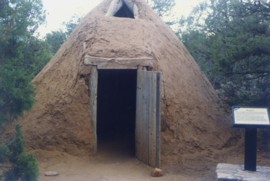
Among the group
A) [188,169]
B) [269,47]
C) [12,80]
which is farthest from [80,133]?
[269,47]

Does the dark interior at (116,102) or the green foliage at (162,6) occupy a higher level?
the green foliage at (162,6)

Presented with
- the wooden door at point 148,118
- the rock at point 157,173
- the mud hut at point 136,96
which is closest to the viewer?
the rock at point 157,173

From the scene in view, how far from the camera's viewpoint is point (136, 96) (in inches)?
355

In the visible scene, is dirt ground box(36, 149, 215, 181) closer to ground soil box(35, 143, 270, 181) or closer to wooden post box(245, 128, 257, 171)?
ground soil box(35, 143, 270, 181)

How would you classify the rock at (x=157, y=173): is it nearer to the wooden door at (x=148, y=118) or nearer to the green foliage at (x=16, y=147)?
the wooden door at (x=148, y=118)

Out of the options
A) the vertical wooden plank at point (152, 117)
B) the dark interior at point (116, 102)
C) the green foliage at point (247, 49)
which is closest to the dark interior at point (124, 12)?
the dark interior at point (116, 102)

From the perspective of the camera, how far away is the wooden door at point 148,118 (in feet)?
26.6

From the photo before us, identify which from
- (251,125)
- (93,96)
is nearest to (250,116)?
(251,125)

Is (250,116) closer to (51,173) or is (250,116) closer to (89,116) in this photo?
(89,116)

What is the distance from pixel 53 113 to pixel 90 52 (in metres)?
1.61

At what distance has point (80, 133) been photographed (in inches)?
352

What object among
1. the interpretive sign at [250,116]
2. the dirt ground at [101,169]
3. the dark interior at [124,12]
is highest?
the dark interior at [124,12]

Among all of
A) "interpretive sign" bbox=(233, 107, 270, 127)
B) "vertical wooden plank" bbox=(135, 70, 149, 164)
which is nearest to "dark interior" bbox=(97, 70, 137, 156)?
"vertical wooden plank" bbox=(135, 70, 149, 164)

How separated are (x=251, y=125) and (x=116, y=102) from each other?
610 centimetres
